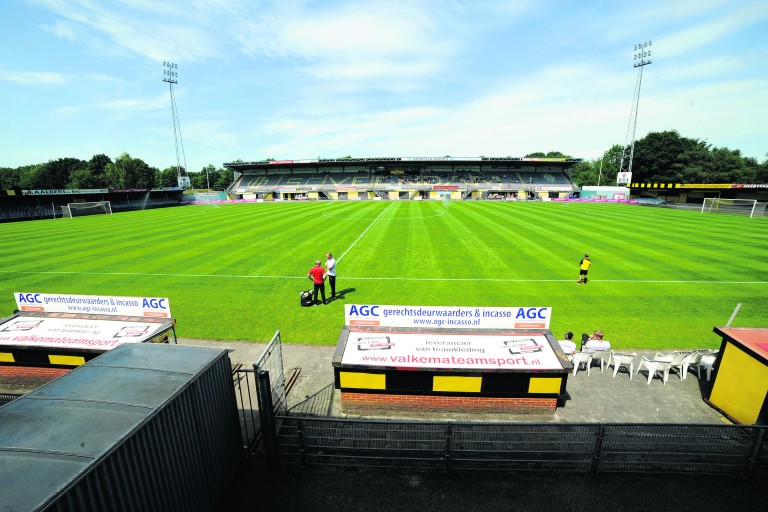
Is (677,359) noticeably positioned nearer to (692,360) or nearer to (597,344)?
(692,360)

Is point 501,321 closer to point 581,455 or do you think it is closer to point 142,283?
point 581,455

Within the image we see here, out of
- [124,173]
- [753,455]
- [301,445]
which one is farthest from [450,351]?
[124,173]

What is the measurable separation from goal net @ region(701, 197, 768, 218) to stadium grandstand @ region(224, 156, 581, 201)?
3155cm

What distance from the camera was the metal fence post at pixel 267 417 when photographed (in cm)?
542

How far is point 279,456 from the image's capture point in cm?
589

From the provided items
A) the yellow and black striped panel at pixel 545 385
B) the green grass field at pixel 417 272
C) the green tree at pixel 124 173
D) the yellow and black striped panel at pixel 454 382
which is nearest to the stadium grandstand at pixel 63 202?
the green grass field at pixel 417 272

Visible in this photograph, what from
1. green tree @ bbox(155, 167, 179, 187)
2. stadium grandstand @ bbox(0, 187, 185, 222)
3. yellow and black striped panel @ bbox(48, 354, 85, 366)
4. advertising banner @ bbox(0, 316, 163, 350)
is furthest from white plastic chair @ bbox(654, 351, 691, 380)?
green tree @ bbox(155, 167, 179, 187)

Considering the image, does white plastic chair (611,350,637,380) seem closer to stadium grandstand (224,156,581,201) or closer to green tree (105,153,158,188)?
stadium grandstand (224,156,581,201)

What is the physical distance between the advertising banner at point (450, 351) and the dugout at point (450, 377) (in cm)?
2

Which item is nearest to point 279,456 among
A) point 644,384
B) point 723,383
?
point 644,384

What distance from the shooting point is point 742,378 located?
686cm

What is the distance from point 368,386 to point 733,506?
609cm

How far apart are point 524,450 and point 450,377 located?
1.81m

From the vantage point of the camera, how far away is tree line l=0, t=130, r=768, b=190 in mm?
80812
